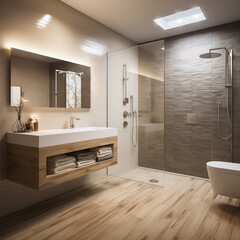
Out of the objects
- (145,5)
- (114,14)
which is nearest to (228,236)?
(145,5)

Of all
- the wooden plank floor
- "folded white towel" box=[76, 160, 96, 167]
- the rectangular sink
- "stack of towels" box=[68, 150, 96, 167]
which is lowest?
A: the wooden plank floor

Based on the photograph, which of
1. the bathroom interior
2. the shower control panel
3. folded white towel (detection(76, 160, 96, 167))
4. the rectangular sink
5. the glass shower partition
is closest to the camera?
the rectangular sink

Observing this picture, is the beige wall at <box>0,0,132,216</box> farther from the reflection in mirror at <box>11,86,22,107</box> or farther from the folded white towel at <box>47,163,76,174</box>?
the folded white towel at <box>47,163,76,174</box>

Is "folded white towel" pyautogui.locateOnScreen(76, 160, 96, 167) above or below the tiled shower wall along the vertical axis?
below

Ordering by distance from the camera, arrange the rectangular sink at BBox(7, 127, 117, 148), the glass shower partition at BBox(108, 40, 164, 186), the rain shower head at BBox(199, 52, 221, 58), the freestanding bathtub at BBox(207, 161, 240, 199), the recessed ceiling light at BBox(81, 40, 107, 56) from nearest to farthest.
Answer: the rectangular sink at BBox(7, 127, 117, 148) < the freestanding bathtub at BBox(207, 161, 240, 199) < the glass shower partition at BBox(108, 40, 164, 186) < the recessed ceiling light at BBox(81, 40, 107, 56) < the rain shower head at BBox(199, 52, 221, 58)

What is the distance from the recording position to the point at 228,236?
1.87m

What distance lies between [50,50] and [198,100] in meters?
2.49

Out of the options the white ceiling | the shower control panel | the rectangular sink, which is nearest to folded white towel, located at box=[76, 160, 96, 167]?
the rectangular sink

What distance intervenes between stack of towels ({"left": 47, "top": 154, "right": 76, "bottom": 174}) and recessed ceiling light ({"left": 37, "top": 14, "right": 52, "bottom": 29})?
5.20 ft

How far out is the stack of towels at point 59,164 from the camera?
7.22 feet

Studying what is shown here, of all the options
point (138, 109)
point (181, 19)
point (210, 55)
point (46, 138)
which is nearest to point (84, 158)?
point (46, 138)

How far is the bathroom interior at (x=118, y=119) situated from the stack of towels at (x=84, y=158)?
1cm

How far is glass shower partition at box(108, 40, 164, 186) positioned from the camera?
305 cm

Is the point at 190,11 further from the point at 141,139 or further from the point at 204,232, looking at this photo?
the point at 204,232
